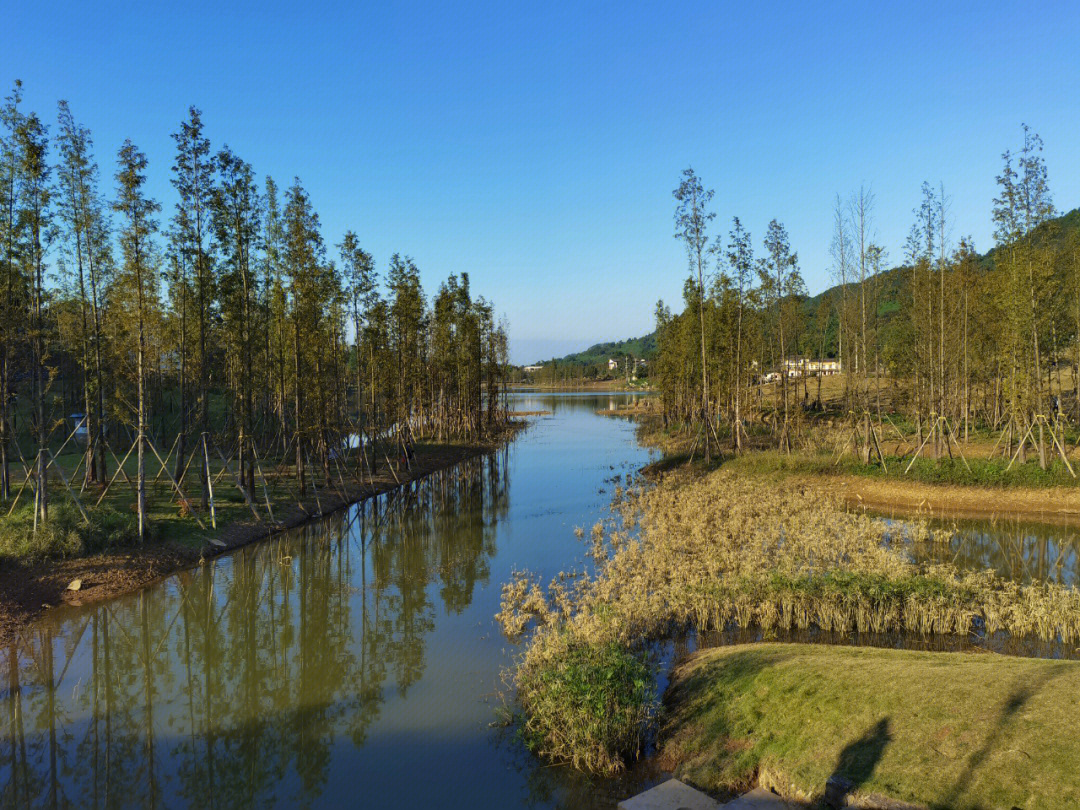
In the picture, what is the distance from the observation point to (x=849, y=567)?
14.5 metres

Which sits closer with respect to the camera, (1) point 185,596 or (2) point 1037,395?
(1) point 185,596

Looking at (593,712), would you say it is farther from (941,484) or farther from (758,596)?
(941,484)

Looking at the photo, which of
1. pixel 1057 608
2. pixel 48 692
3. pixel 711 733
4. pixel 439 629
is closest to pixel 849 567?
pixel 1057 608

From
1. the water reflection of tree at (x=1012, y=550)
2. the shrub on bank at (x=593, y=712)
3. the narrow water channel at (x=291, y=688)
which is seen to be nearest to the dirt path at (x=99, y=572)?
the narrow water channel at (x=291, y=688)

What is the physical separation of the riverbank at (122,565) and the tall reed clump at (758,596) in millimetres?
9652

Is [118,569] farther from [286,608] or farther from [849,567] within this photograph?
[849,567]

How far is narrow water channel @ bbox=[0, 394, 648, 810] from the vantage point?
8.32 m

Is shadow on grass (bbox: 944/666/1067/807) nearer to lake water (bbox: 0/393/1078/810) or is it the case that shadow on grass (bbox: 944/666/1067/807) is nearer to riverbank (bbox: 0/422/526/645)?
lake water (bbox: 0/393/1078/810)

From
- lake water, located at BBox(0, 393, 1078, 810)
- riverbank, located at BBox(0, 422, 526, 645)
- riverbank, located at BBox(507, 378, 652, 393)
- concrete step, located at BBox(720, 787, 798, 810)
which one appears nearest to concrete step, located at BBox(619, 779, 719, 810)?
concrete step, located at BBox(720, 787, 798, 810)

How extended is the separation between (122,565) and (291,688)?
28.1 ft

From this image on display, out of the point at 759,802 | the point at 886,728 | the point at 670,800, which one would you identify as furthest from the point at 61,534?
the point at 886,728

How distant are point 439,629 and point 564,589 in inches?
128

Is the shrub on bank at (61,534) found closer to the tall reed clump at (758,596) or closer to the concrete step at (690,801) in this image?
the tall reed clump at (758,596)

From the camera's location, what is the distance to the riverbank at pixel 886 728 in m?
6.15
